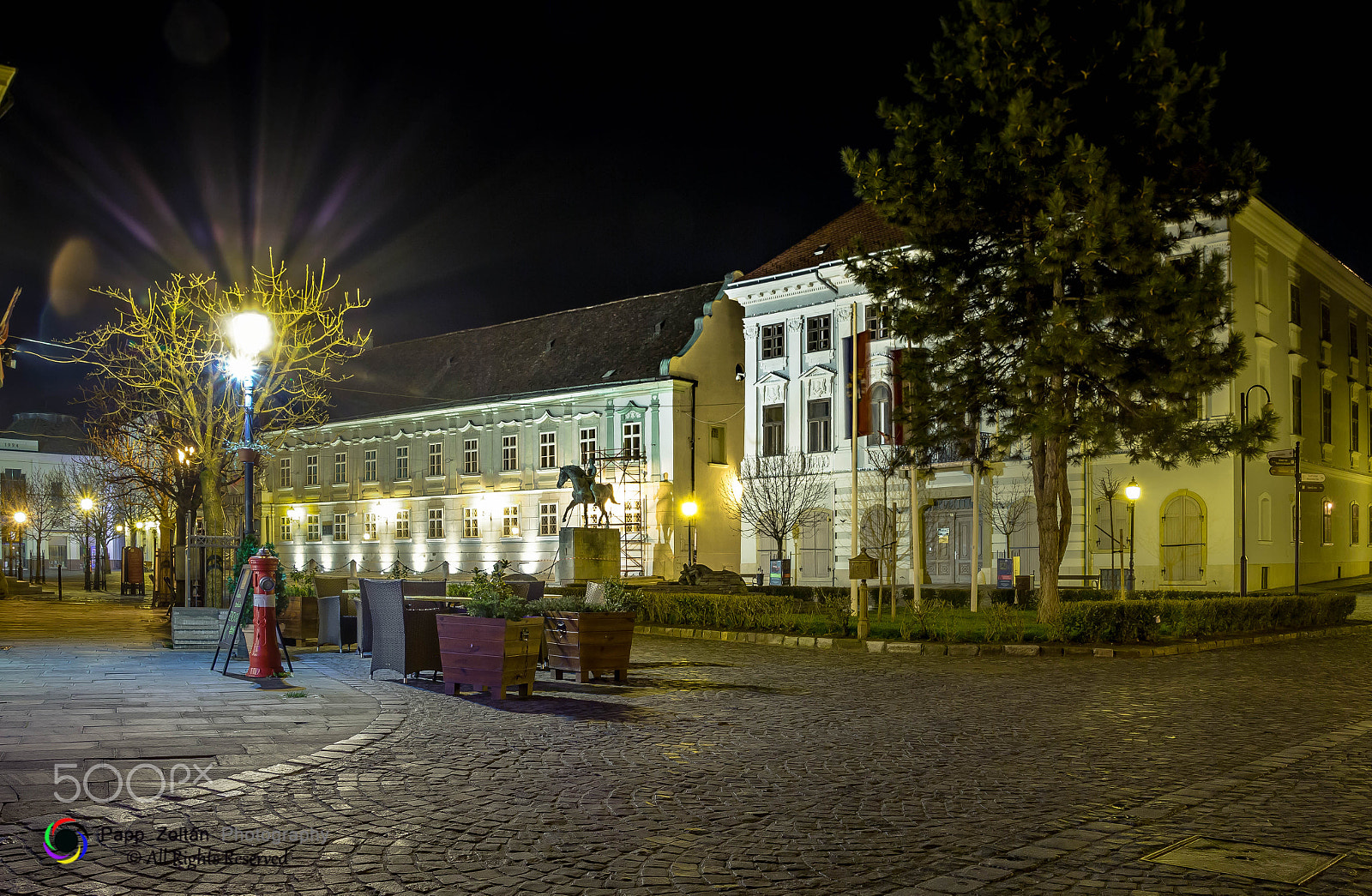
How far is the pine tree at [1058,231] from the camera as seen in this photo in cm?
2044

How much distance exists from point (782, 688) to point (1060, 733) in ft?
12.8

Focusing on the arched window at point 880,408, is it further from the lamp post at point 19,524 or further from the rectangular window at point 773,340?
the lamp post at point 19,524

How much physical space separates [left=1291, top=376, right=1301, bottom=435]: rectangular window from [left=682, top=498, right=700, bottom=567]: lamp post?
2015 centimetres

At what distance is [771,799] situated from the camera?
7.41 m

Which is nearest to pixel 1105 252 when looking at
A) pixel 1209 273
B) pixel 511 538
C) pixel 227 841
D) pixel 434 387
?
pixel 1209 273

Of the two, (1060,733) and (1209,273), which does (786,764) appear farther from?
(1209,273)

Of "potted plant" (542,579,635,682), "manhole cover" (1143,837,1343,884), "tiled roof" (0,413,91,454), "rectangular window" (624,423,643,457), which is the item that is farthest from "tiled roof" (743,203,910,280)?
"tiled roof" (0,413,91,454)

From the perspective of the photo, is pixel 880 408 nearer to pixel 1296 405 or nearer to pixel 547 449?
pixel 1296 405

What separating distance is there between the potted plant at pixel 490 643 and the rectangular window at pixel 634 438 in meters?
35.1

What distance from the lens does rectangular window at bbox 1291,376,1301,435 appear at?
38062 mm

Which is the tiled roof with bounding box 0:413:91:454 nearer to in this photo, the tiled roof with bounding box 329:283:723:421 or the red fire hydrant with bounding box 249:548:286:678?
the tiled roof with bounding box 329:283:723:421

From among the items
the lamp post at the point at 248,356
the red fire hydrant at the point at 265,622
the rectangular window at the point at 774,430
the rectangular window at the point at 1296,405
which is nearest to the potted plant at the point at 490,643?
the red fire hydrant at the point at 265,622

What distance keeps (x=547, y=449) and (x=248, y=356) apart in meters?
35.9

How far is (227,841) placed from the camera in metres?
6.09
